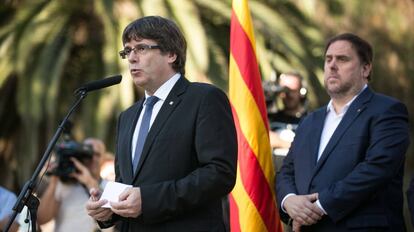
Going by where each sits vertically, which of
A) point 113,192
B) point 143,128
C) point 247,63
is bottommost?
point 113,192

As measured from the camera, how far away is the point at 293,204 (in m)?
4.83

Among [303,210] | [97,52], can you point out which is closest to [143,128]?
A: [303,210]

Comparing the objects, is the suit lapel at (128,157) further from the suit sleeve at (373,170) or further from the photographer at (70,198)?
the photographer at (70,198)

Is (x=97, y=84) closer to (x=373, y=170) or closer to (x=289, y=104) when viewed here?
(x=373, y=170)

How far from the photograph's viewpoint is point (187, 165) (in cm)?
427

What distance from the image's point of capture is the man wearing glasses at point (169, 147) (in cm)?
415

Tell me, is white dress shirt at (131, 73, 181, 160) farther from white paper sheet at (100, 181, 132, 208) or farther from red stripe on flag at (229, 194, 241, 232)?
red stripe on flag at (229, 194, 241, 232)

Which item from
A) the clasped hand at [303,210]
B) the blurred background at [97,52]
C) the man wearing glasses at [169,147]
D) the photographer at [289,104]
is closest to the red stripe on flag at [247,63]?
the photographer at [289,104]

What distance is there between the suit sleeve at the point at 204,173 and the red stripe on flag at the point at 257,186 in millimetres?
1380

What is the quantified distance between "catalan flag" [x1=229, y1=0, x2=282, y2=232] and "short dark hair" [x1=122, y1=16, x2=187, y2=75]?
137 cm

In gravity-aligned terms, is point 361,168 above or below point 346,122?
below

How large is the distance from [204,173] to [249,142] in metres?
1.63

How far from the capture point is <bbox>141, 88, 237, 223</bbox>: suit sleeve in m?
4.13

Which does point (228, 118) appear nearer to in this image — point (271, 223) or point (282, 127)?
point (271, 223)
